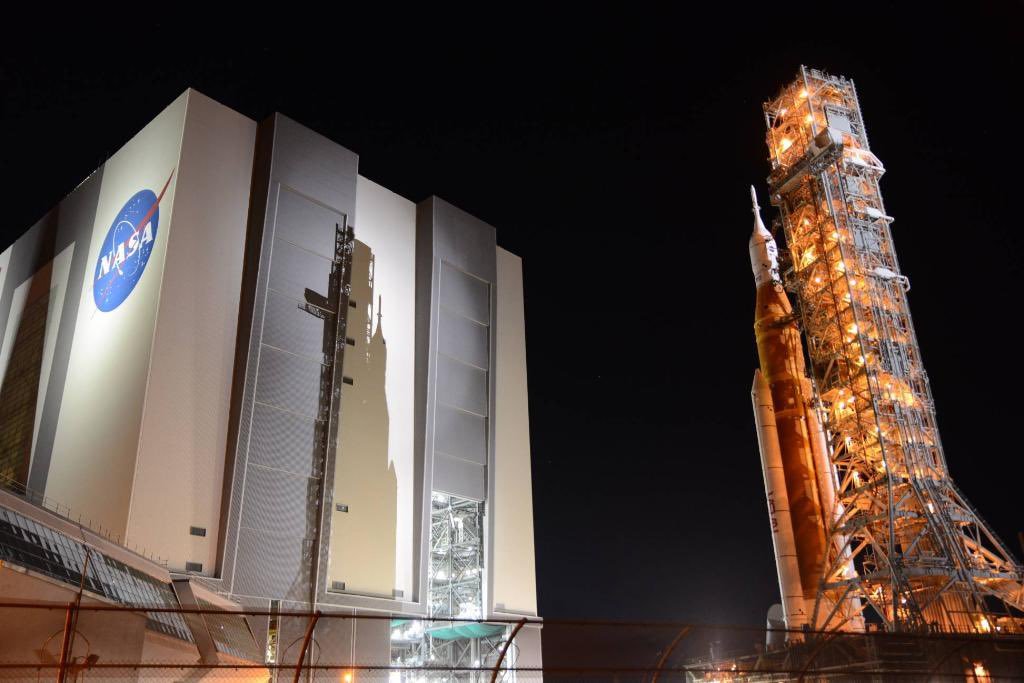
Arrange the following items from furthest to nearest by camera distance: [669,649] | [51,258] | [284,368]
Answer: [51,258] < [284,368] < [669,649]

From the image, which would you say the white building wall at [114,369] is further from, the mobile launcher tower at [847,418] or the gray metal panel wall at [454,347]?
the mobile launcher tower at [847,418]

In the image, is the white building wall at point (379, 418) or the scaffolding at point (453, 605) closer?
the white building wall at point (379, 418)

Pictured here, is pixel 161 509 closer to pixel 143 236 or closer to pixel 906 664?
pixel 143 236

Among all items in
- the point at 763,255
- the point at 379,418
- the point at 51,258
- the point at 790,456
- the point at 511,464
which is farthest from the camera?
the point at 763,255

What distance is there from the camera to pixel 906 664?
2966cm

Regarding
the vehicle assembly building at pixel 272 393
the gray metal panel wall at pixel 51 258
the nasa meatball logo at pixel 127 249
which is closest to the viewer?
the vehicle assembly building at pixel 272 393

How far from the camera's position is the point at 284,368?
34.0m

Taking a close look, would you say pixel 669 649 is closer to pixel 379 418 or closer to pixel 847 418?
pixel 379 418

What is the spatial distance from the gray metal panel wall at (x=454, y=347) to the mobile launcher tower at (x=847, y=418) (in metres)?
14.6

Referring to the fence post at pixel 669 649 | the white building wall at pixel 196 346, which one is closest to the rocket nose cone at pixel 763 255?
the white building wall at pixel 196 346

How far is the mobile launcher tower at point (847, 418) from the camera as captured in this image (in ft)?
117

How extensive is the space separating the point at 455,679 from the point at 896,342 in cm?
2572

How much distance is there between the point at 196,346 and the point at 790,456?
2831 centimetres

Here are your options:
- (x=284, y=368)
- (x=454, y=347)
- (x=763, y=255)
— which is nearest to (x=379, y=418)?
(x=284, y=368)
